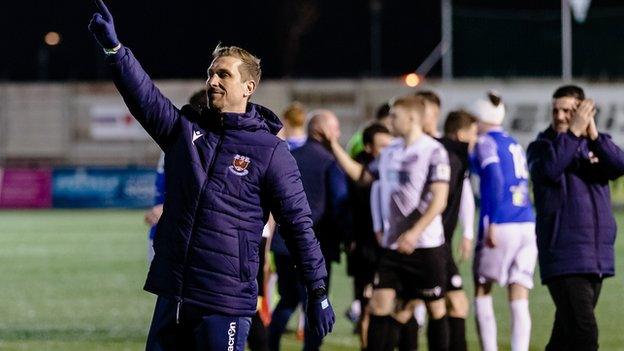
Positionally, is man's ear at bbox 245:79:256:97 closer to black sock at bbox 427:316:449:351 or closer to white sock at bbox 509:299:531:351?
black sock at bbox 427:316:449:351

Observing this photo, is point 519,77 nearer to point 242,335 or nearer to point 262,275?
point 262,275

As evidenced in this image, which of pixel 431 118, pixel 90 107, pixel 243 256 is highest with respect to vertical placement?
pixel 90 107

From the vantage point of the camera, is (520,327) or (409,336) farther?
(520,327)

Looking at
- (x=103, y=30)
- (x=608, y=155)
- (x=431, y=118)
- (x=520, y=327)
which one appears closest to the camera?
(x=103, y=30)

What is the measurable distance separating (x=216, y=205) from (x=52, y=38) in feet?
209

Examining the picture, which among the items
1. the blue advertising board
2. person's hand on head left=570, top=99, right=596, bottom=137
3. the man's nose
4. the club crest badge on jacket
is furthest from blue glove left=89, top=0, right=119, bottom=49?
the blue advertising board

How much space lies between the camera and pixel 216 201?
6008 millimetres

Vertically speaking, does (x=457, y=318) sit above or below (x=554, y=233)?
below

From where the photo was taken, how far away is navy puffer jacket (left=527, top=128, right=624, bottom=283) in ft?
27.7

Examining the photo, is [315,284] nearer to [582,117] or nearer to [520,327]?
[582,117]

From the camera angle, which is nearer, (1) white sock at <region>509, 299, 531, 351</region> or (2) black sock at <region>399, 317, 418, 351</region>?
(2) black sock at <region>399, 317, 418, 351</region>

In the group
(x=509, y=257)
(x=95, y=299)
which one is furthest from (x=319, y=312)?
(x=95, y=299)

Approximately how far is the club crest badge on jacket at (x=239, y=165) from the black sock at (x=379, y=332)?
3268 millimetres

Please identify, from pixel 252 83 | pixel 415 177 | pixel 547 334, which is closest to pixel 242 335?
pixel 252 83
